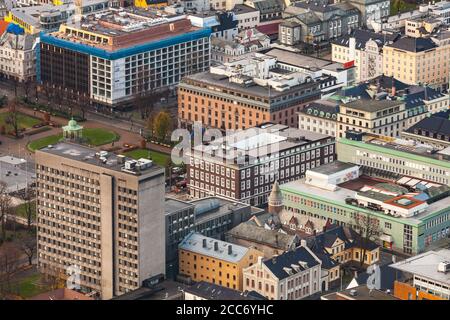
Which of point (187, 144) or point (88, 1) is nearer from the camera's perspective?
point (187, 144)

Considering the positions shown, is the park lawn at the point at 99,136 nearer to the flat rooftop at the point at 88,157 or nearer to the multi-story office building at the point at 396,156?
the multi-story office building at the point at 396,156

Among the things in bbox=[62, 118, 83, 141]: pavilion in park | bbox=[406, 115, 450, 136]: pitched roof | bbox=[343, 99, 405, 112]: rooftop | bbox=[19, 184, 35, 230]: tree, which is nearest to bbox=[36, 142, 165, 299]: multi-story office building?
bbox=[19, 184, 35, 230]: tree

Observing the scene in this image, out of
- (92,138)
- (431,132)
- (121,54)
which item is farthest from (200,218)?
(121,54)

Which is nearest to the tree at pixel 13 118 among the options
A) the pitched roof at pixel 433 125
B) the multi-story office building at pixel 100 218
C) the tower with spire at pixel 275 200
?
the multi-story office building at pixel 100 218

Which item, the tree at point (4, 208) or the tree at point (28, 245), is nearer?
the tree at point (28, 245)

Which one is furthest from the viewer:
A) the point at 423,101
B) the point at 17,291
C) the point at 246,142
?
the point at 423,101

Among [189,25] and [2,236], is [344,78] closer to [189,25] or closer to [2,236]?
[189,25]
